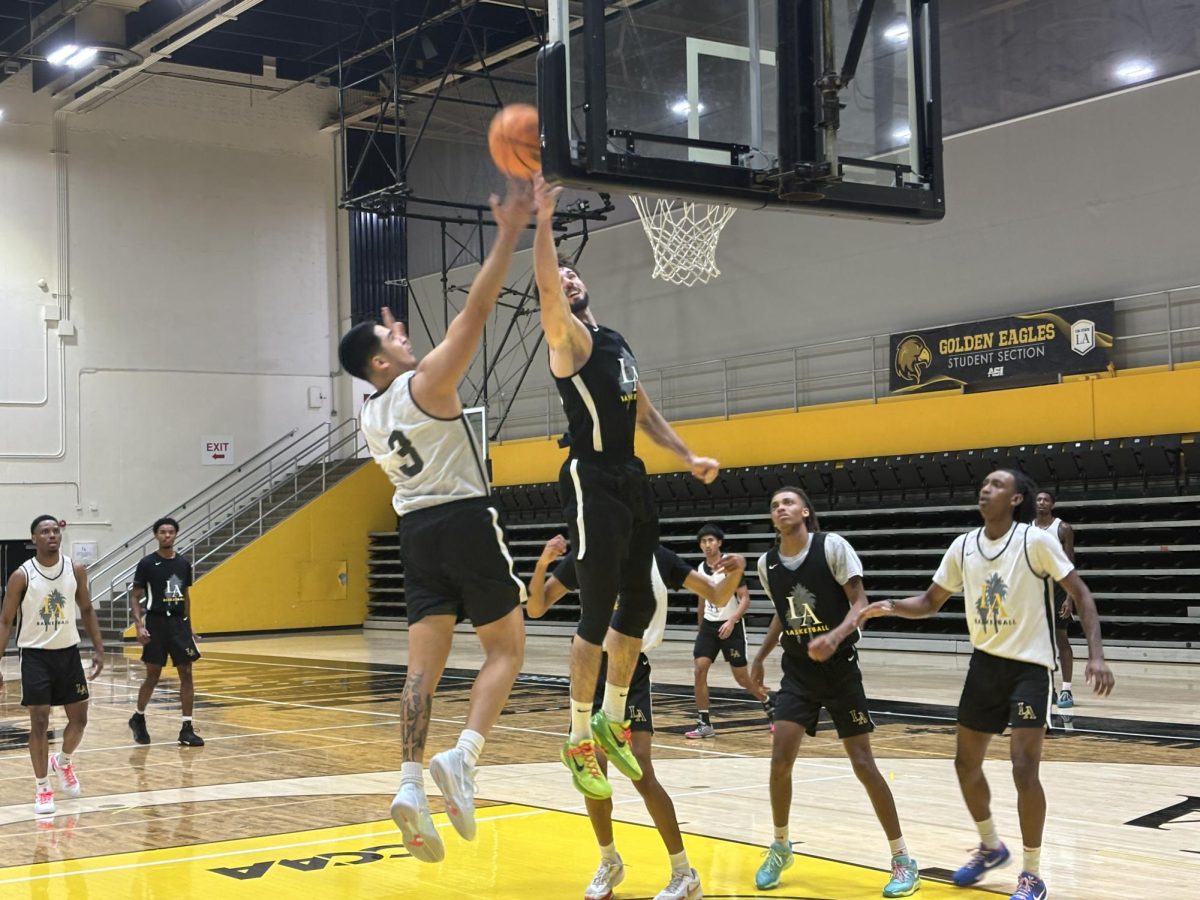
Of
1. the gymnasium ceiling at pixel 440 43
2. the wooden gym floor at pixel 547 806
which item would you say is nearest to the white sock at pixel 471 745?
A: the wooden gym floor at pixel 547 806

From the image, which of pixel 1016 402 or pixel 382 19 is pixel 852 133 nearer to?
pixel 1016 402

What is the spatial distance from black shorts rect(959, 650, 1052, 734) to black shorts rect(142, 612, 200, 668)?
771 cm

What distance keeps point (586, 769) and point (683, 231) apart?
12767 mm

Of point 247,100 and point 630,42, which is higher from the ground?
point 247,100

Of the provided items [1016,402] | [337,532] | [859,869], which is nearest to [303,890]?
[859,869]

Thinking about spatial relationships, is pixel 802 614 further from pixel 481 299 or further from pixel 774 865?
pixel 481 299

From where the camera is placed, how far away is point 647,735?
19.3 feet

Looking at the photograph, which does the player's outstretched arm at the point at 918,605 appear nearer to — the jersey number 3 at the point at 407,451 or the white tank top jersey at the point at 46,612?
the jersey number 3 at the point at 407,451

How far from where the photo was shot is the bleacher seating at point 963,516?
15.1 meters

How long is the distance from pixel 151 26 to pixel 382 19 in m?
3.77

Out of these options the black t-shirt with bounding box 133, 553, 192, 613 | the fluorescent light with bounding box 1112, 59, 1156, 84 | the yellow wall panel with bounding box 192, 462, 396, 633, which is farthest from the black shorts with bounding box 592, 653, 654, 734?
the yellow wall panel with bounding box 192, 462, 396, 633

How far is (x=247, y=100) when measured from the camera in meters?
27.2

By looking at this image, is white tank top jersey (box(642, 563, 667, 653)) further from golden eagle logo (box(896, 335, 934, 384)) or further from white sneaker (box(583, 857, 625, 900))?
golden eagle logo (box(896, 335, 934, 384))

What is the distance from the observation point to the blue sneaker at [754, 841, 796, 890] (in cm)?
590
